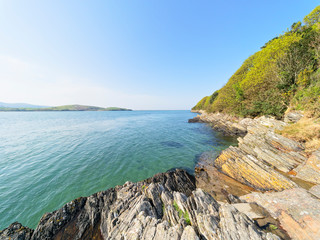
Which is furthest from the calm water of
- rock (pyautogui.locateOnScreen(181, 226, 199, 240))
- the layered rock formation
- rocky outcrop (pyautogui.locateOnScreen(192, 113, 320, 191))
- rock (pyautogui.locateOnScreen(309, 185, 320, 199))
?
rock (pyautogui.locateOnScreen(309, 185, 320, 199))

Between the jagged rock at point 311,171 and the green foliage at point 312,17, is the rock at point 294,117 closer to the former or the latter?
the jagged rock at point 311,171

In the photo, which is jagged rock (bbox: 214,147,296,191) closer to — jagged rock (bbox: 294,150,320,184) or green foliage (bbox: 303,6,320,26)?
jagged rock (bbox: 294,150,320,184)

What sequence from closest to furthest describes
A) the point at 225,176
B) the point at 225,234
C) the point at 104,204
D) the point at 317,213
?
the point at 225,234
the point at 317,213
the point at 104,204
the point at 225,176

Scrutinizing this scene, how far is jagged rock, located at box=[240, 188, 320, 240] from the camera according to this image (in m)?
4.50

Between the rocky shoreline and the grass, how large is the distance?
1261mm

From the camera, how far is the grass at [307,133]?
1074 cm

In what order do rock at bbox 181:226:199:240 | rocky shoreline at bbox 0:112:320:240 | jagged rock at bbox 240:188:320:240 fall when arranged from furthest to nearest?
jagged rock at bbox 240:188:320:240 → rocky shoreline at bbox 0:112:320:240 → rock at bbox 181:226:199:240

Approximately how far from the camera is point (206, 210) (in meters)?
5.23

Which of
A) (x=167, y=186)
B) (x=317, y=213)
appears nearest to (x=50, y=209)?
(x=167, y=186)

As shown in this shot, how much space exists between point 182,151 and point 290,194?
38.7 ft

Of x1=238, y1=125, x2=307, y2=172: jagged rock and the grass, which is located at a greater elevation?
the grass

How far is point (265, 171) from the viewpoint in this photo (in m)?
8.84

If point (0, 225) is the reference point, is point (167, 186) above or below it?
above

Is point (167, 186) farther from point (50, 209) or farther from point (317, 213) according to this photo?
point (50, 209)
